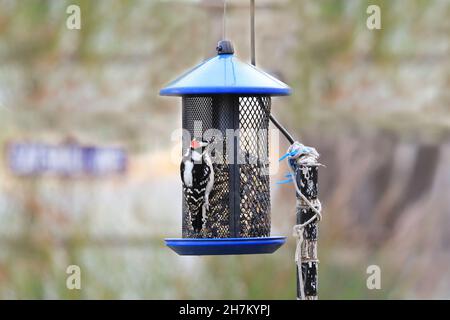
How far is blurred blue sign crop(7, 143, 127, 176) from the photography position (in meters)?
7.07

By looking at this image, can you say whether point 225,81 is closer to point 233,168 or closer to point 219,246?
point 233,168

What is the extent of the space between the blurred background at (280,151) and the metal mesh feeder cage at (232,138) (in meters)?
2.82

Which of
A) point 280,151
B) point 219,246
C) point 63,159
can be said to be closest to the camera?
point 219,246

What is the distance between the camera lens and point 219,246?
12.6 ft

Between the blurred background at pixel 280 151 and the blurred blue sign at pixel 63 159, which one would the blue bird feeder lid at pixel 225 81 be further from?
the blurred blue sign at pixel 63 159

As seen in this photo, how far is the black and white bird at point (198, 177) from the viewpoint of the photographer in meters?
3.98

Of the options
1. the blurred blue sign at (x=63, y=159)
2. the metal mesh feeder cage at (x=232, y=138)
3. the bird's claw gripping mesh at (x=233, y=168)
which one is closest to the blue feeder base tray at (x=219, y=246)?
the metal mesh feeder cage at (x=232, y=138)

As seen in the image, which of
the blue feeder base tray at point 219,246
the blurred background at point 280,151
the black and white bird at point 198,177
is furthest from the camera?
the blurred background at point 280,151

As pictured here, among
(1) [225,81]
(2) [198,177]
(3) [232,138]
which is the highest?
(1) [225,81]

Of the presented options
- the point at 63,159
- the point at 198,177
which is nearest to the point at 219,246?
the point at 198,177

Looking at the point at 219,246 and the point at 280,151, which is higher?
the point at 280,151

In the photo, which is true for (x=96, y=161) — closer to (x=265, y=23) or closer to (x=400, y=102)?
(x=265, y=23)

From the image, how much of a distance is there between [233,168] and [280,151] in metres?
3.01
